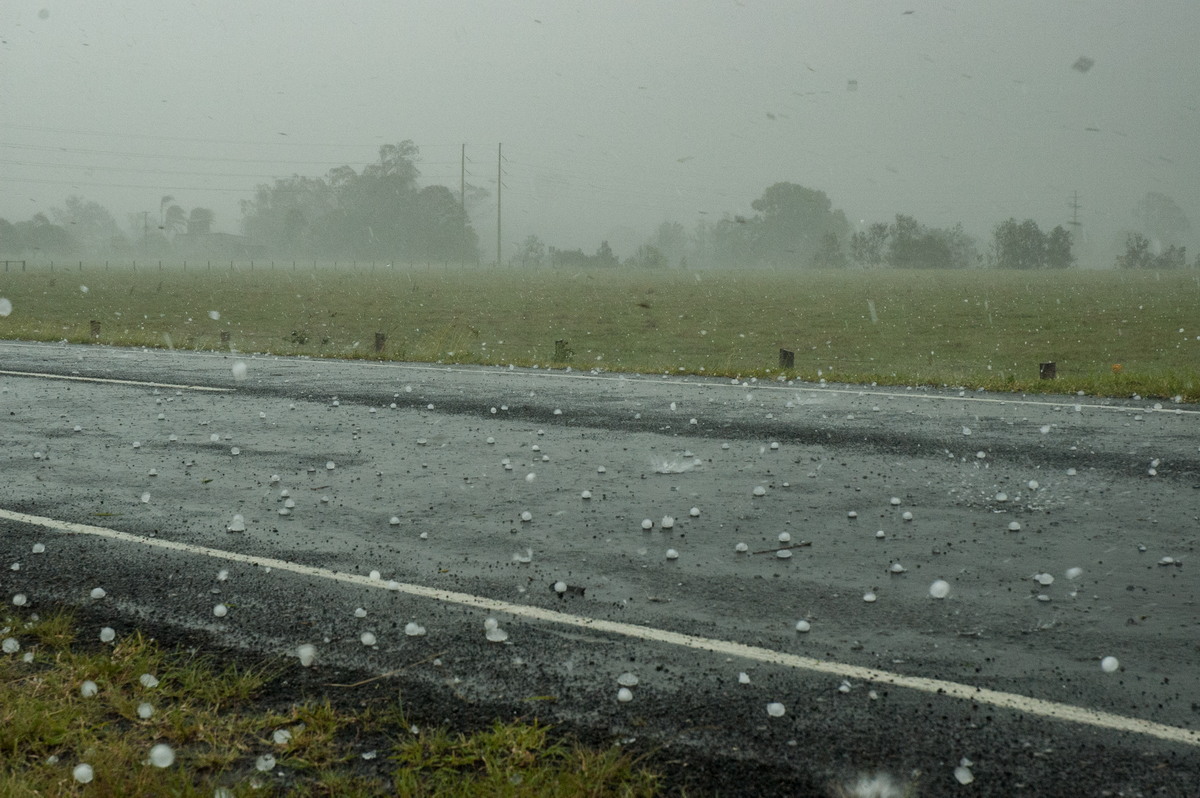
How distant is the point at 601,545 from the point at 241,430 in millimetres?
5358

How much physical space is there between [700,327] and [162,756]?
109 feet

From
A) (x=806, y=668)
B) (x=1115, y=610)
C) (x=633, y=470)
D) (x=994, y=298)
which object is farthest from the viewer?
(x=994, y=298)

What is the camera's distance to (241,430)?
9.77 metres

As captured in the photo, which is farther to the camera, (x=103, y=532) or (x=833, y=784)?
(x=103, y=532)

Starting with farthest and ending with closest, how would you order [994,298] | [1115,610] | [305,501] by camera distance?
[994,298] → [305,501] → [1115,610]

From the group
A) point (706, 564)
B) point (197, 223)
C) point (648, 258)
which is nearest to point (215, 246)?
point (197, 223)

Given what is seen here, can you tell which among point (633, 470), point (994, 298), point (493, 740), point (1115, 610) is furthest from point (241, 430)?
point (994, 298)

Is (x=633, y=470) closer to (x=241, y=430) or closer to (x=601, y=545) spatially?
(x=601, y=545)

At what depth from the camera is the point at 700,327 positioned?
36.0 metres

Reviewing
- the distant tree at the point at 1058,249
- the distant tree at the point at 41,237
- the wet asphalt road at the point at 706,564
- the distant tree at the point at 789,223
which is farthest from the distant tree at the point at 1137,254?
the distant tree at the point at 41,237

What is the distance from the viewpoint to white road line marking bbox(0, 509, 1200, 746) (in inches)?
139

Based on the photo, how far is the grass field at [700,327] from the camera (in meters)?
21.1

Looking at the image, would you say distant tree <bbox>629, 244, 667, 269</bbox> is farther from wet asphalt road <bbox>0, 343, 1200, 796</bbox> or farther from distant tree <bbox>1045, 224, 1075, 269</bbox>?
wet asphalt road <bbox>0, 343, 1200, 796</bbox>

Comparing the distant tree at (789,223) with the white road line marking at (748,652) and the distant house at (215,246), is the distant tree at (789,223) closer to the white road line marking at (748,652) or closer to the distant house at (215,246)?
the distant house at (215,246)
